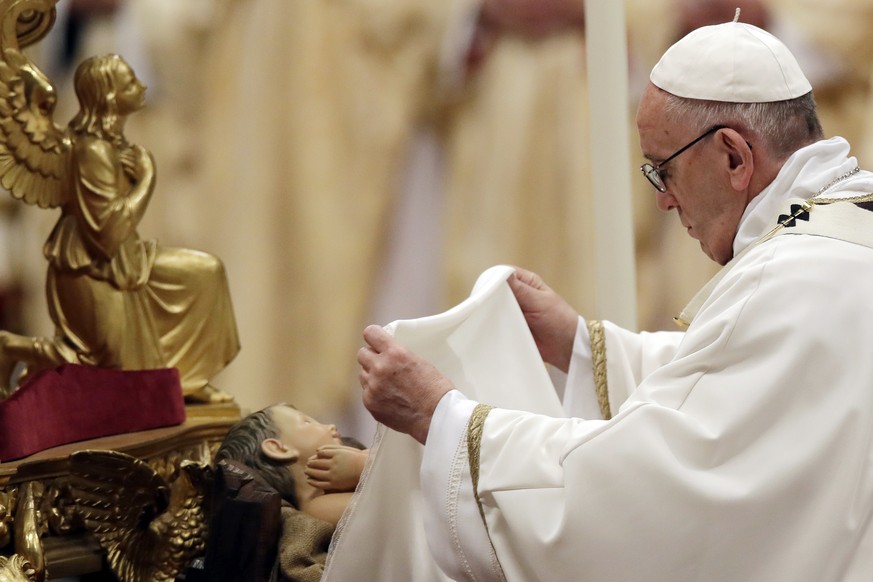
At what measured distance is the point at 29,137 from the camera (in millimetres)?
3211

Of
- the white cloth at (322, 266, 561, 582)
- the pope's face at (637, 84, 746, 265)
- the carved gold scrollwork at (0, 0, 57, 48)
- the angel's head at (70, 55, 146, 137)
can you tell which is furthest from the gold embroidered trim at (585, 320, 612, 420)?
the carved gold scrollwork at (0, 0, 57, 48)

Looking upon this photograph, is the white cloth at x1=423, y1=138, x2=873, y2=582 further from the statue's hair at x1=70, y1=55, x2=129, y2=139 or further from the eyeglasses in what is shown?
the statue's hair at x1=70, y1=55, x2=129, y2=139

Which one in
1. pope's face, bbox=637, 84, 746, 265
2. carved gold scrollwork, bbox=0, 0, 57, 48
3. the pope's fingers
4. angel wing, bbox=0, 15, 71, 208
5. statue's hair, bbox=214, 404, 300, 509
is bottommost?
statue's hair, bbox=214, 404, 300, 509

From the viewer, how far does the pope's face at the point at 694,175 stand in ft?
8.35

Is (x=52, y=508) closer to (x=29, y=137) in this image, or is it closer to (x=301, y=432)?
(x=301, y=432)

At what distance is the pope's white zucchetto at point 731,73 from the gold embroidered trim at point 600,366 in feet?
2.70

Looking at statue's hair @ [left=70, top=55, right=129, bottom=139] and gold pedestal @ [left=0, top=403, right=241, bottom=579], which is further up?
statue's hair @ [left=70, top=55, right=129, bottom=139]

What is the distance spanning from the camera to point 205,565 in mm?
2703

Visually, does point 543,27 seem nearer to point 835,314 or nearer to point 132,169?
point 132,169

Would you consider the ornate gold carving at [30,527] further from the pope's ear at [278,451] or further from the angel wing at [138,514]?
the pope's ear at [278,451]

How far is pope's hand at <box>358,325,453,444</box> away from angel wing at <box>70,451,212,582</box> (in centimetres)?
58

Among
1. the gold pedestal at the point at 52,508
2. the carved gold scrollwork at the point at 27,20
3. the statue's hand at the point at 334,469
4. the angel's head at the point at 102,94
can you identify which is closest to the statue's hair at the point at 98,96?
the angel's head at the point at 102,94

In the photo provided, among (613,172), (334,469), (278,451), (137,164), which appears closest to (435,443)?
(334,469)

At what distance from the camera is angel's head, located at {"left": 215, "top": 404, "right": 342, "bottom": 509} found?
111 inches
